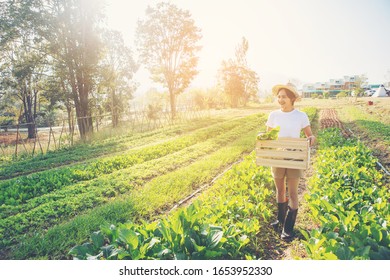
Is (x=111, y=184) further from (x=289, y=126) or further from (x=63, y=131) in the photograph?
(x=63, y=131)

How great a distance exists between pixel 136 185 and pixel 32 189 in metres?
2.02

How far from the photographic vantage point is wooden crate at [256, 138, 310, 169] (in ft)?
9.23

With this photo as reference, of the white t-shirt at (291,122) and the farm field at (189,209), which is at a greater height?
the white t-shirt at (291,122)

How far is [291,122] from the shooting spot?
3039 mm

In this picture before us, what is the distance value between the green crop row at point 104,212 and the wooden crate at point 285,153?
2.05 m

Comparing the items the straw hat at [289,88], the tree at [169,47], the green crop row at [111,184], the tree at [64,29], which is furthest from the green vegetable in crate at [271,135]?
the tree at [64,29]

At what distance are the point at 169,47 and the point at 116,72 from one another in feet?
10.9

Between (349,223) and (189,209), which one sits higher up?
(189,209)

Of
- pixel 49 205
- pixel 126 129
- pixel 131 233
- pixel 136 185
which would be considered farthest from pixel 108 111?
pixel 131 233

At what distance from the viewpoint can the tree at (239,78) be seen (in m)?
4.80

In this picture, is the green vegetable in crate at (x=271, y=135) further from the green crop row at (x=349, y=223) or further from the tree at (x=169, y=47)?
the tree at (x=169, y=47)

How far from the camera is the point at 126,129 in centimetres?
1362

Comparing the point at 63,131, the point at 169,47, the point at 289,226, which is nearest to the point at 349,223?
the point at 289,226
